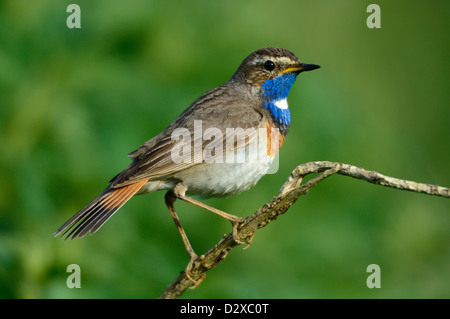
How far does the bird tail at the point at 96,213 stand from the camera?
17.0 feet

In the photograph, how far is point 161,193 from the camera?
23.4 ft

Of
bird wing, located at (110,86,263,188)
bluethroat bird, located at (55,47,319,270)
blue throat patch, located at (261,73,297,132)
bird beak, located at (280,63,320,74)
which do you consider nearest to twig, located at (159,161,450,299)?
bluethroat bird, located at (55,47,319,270)

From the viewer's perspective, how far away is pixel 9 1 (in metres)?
7.32

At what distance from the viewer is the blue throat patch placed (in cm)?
625

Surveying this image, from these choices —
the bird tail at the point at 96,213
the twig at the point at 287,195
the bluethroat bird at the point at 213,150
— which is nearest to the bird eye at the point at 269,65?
the bluethroat bird at the point at 213,150

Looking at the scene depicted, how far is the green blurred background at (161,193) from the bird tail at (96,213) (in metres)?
0.88

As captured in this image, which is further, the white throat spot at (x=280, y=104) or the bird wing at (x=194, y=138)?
the white throat spot at (x=280, y=104)

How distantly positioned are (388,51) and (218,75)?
3966 mm

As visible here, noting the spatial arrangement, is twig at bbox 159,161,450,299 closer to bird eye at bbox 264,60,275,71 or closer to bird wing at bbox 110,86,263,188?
bird wing at bbox 110,86,263,188

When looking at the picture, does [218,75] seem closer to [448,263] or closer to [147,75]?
[147,75]

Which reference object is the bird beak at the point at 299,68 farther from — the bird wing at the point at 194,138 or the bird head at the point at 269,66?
the bird wing at the point at 194,138

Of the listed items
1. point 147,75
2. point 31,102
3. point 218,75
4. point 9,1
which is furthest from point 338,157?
point 9,1

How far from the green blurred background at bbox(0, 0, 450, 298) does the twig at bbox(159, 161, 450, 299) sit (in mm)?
1637

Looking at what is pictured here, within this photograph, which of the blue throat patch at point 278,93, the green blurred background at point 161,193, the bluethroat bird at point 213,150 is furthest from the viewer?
the green blurred background at point 161,193
